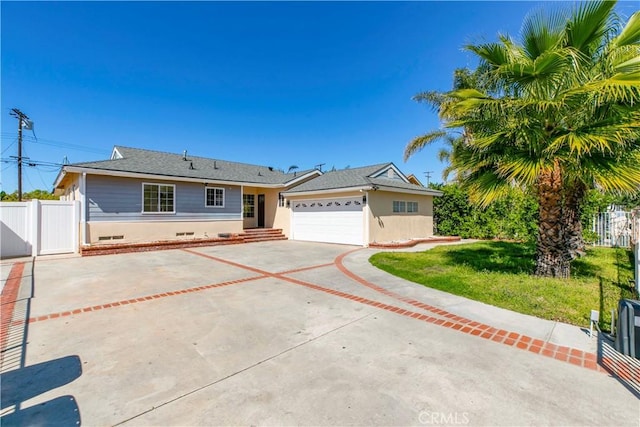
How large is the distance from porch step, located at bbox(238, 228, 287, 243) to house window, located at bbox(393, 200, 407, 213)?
Answer: 7241mm

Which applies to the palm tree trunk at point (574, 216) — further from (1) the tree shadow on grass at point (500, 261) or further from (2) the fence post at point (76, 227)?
(2) the fence post at point (76, 227)

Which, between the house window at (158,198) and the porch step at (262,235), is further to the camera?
the porch step at (262,235)

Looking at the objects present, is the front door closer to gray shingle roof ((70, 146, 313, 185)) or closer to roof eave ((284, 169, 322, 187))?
gray shingle roof ((70, 146, 313, 185))

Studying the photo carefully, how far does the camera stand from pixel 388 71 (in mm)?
15898

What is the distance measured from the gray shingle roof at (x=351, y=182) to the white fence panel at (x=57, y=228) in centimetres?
1067

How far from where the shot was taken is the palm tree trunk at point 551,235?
6840 mm

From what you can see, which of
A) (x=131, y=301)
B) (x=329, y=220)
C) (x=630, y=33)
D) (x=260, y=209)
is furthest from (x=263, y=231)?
(x=630, y=33)

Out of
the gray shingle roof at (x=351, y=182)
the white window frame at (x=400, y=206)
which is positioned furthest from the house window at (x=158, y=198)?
the white window frame at (x=400, y=206)

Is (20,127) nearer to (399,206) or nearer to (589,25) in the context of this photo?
(399,206)

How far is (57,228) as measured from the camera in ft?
38.4

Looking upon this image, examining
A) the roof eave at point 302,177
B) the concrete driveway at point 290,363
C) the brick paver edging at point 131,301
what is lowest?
the concrete driveway at point 290,363

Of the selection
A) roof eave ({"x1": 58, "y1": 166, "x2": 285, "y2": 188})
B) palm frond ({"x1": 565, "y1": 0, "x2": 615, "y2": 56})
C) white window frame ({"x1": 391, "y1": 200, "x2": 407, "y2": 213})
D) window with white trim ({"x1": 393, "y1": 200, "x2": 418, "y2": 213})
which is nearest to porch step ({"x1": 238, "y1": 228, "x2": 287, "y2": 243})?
roof eave ({"x1": 58, "y1": 166, "x2": 285, "y2": 188})

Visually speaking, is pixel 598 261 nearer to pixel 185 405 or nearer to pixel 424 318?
pixel 424 318

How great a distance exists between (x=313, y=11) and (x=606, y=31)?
10611mm
